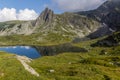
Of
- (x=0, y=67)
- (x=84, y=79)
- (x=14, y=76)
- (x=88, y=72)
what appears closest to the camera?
(x=14, y=76)

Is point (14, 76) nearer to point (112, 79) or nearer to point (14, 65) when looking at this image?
point (14, 65)

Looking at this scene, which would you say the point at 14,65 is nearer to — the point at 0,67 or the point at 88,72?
the point at 0,67

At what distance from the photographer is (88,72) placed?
6494 cm

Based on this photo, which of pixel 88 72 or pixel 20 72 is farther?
pixel 88 72

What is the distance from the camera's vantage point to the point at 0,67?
54.7 m

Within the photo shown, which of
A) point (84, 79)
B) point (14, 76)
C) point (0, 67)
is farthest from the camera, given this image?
point (84, 79)

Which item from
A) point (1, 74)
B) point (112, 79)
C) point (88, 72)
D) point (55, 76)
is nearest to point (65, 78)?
point (55, 76)

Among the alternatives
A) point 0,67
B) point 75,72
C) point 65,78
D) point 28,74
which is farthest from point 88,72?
point 0,67

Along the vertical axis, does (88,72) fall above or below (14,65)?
below

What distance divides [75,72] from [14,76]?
815 inches

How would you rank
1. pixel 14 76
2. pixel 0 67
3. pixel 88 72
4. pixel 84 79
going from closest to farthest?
pixel 14 76 → pixel 0 67 → pixel 84 79 → pixel 88 72

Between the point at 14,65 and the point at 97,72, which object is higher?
the point at 14,65

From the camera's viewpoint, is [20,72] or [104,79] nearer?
[20,72]

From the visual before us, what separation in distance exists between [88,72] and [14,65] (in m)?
20.2
